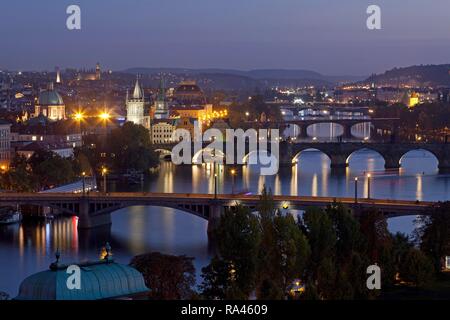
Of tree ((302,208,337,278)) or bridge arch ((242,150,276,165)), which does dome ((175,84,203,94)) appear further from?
tree ((302,208,337,278))

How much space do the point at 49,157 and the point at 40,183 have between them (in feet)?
5.71

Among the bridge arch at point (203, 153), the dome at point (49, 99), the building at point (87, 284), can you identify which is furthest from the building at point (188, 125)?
the building at point (87, 284)

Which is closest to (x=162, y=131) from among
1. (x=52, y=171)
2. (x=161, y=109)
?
(x=161, y=109)

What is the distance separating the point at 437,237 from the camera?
1359 cm

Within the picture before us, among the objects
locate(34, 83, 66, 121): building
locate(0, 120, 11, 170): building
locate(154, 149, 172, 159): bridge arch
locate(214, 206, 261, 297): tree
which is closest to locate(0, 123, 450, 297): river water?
locate(214, 206, 261, 297): tree

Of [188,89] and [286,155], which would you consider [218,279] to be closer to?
[286,155]

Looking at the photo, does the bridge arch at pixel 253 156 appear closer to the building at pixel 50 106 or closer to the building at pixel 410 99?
the building at pixel 50 106

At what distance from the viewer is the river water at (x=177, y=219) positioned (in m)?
15.6

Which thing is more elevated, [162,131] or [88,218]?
[162,131]

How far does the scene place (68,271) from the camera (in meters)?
8.52

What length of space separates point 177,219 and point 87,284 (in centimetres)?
1082

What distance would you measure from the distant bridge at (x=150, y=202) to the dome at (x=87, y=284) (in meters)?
8.88

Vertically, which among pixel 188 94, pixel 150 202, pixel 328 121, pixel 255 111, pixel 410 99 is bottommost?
pixel 150 202
